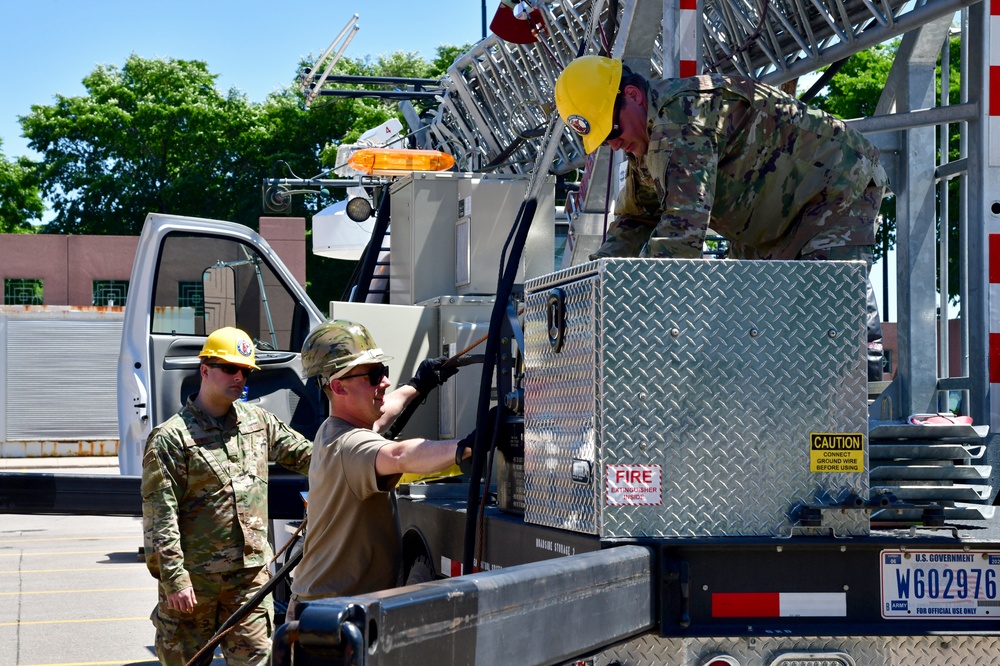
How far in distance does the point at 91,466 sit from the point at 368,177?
17662 mm

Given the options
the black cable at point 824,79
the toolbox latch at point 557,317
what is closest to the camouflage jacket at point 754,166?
the toolbox latch at point 557,317

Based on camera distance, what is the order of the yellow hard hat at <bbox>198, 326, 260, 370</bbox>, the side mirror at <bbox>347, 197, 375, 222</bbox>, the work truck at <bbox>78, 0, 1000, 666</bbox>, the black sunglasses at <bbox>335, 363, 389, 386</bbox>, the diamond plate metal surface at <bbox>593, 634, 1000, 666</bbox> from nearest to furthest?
the work truck at <bbox>78, 0, 1000, 666</bbox> → the diamond plate metal surface at <bbox>593, 634, 1000, 666</bbox> → the black sunglasses at <bbox>335, 363, 389, 386</bbox> → the yellow hard hat at <bbox>198, 326, 260, 370</bbox> → the side mirror at <bbox>347, 197, 375, 222</bbox>

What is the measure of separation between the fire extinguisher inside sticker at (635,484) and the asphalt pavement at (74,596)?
521cm

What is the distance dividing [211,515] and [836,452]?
3119 mm

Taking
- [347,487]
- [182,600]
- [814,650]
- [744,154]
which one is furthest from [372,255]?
A: [814,650]

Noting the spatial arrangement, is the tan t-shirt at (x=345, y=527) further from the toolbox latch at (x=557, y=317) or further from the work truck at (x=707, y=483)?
the toolbox latch at (x=557, y=317)

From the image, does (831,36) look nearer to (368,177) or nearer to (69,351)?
(368,177)

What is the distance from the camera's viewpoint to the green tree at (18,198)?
154 feet

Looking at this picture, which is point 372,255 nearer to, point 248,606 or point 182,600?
point 182,600

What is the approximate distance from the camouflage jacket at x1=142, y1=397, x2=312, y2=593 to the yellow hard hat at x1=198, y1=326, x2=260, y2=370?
0.89 ft

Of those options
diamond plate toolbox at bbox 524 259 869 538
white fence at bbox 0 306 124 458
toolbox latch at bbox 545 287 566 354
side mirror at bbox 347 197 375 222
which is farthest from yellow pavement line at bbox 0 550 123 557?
white fence at bbox 0 306 124 458

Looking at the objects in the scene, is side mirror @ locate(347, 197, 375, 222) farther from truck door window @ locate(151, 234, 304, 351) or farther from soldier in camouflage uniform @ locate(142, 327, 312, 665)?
soldier in camouflage uniform @ locate(142, 327, 312, 665)

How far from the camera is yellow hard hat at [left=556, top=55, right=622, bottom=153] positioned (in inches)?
157

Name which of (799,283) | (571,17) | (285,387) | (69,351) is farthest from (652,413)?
(69,351)
